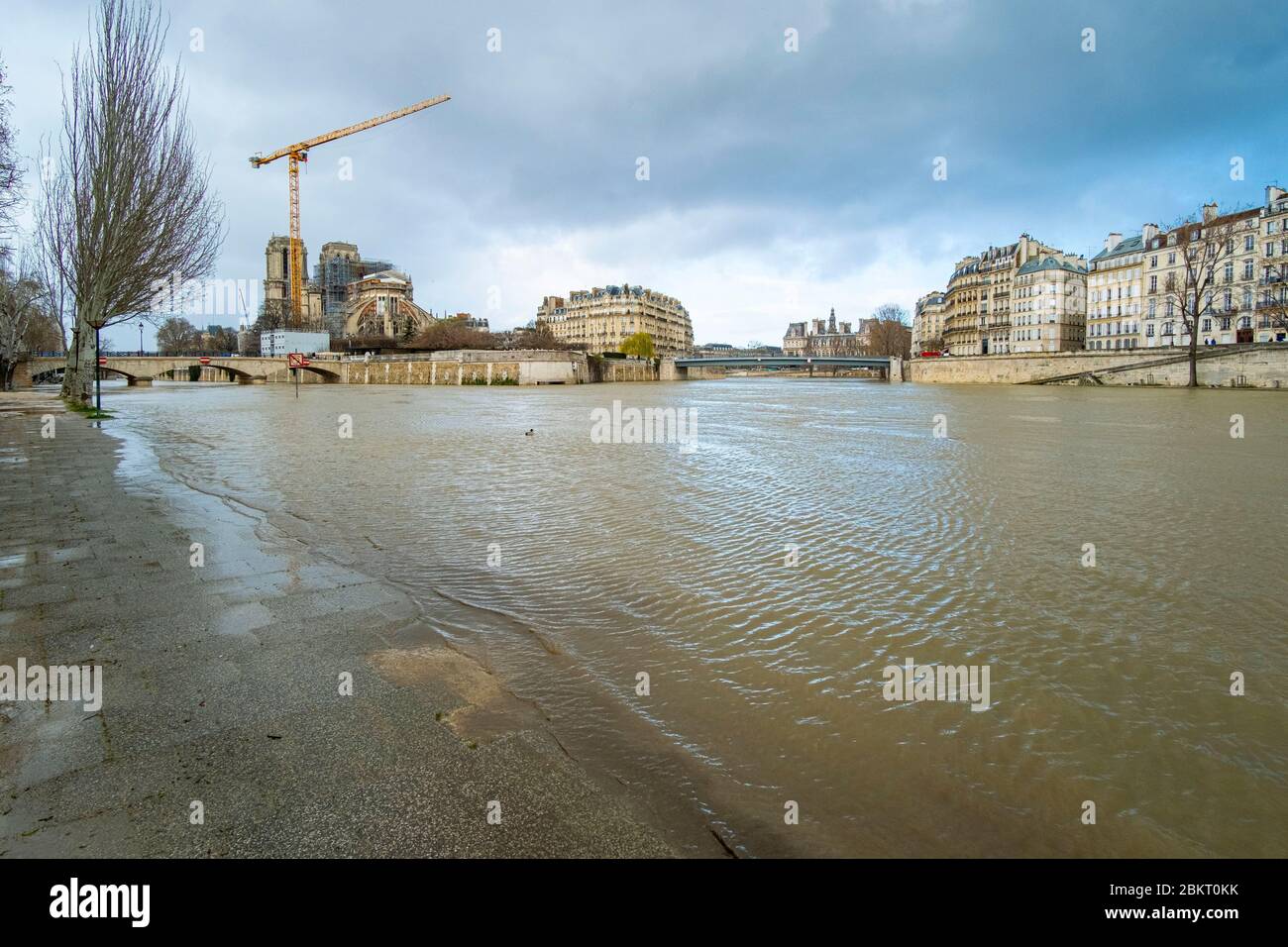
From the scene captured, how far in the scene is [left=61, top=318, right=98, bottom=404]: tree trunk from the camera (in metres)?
30.1

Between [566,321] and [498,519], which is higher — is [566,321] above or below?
above

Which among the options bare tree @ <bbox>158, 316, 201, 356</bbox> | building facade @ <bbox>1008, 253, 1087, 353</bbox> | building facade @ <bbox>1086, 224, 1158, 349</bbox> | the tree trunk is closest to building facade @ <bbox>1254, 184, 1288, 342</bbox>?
building facade @ <bbox>1086, 224, 1158, 349</bbox>

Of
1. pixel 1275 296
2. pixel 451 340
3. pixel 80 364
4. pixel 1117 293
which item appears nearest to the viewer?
pixel 80 364

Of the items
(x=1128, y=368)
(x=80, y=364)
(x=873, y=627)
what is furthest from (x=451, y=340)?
(x=873, y=627)

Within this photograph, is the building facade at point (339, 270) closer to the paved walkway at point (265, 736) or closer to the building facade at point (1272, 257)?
the building facade at point (1272, 257)

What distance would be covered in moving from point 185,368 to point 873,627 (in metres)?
105

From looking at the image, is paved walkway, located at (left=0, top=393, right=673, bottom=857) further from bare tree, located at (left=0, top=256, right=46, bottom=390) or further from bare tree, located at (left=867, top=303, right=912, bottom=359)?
bare tree, located at (left=867, top=303, right=912, bottom=359)

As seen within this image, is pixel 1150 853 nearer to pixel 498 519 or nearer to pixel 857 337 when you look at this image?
Result: pixel 498 519

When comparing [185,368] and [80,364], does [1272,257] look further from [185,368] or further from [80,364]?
[185,368]

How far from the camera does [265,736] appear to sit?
10.9ft

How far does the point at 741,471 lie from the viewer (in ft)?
46.1
